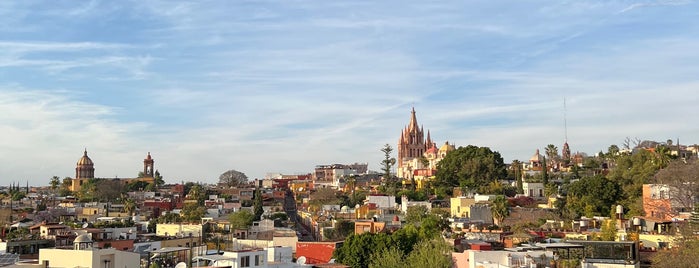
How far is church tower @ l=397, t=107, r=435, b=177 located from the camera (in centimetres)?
11869

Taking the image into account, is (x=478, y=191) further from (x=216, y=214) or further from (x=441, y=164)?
(x=216, y=214)

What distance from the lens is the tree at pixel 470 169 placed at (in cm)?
6894

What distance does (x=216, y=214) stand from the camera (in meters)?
62.3

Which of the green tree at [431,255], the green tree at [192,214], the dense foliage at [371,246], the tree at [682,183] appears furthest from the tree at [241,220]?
the tree at [682,183]

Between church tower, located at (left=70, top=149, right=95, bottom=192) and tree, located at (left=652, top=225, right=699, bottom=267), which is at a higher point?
church tower, located at (left=70, top=149, right=95, bottom=192)

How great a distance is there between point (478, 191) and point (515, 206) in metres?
12.4

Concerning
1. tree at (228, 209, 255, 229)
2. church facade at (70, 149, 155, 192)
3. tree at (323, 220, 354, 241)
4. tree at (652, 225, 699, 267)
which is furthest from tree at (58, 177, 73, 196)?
tree at (652, 225, 699, 267)

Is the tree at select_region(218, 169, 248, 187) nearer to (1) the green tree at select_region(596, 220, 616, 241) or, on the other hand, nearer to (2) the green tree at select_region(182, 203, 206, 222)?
(2) the green tree at select_region(182, 203, 206, 222)

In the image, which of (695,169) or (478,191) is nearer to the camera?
(695,169)

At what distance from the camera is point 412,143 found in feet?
392

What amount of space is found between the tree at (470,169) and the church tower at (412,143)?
45582 mm

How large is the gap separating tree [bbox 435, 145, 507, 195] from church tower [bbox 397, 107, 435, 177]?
45582 millimetres

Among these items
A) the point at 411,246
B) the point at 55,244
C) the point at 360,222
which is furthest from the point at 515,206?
the point at 55,244

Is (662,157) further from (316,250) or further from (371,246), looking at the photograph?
(316,250)
